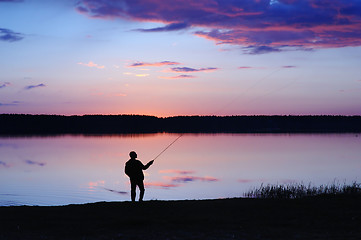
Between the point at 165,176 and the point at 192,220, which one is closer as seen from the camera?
the point at 192,220

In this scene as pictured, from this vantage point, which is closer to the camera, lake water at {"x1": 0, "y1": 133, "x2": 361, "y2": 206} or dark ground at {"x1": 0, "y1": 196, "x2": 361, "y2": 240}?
dark ground at {"x1": 0, "y1": 196, "x2": 361, "y2": 240}

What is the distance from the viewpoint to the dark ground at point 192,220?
1081 cm

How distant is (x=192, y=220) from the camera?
1251 cm

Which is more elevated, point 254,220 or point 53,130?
point 53,130

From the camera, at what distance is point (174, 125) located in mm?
181250

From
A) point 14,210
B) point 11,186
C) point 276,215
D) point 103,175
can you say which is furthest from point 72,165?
point 276,215

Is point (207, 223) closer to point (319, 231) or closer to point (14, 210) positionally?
point (319, 231)

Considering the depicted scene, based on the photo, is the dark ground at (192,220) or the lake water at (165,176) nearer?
the dark ground at (192,220)

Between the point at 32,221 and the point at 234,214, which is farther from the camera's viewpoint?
the point at 234,214

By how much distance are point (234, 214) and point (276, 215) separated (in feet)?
3.96

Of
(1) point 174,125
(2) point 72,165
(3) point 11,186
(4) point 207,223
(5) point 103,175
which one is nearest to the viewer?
(4) point 207,223

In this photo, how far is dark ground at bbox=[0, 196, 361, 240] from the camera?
1081 centimetres

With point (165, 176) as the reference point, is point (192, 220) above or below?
above

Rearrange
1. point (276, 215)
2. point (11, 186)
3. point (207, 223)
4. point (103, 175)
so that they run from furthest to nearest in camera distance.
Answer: point (103, 175), point (11, 186), point (276, 215), point (207, 223)
